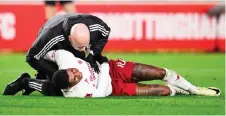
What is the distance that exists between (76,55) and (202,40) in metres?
11.1

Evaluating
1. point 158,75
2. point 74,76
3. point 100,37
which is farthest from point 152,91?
point 74,76

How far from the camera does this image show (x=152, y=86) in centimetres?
995

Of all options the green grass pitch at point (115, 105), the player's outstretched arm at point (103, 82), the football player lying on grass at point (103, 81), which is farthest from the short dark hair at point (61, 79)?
the player's outstretched arm at point (103, 82)

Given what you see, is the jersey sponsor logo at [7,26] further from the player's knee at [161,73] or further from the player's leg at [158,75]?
the player's knee at [161,73]

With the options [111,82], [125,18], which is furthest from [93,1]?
[111,82]

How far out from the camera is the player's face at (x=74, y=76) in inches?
363

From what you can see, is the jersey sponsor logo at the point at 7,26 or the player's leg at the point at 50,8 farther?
the jersey sponsor logo at the point at 7,26

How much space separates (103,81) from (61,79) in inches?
26.2

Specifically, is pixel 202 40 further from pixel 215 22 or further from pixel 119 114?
pixel 119 114

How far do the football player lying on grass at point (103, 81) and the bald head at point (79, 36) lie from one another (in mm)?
235

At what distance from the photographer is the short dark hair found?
919 cm

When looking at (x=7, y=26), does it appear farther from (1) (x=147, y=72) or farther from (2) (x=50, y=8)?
(1) (x=147, y=72)

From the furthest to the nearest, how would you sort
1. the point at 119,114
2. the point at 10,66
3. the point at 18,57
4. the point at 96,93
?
1. the point at 18,57
2. the point at 10,66
3. the point at 96,93
4. the point at 119,114

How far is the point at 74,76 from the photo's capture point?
925 cm
